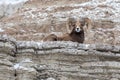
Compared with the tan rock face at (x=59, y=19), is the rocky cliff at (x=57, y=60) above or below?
above

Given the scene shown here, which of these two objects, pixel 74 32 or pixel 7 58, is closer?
pixel 7 58

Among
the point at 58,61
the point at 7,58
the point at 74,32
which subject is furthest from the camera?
the point at 74,32

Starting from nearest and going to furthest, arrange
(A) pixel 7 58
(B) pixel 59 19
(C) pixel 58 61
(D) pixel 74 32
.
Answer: (A) pixel 7 58, (C) pixel 58 61, (D) pixel 74 32, (B) pixel 59 19

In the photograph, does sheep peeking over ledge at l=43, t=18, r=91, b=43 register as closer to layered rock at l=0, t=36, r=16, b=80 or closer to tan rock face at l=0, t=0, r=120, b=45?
layered rock at l=0, t=36, r=16, b=80

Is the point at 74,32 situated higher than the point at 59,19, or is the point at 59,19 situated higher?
the point at 74,32

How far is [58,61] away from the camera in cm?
837

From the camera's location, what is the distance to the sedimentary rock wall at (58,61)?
26.9 ft

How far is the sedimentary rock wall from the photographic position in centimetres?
821

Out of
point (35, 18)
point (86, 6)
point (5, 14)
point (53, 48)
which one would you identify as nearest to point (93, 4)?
point (86, 6)

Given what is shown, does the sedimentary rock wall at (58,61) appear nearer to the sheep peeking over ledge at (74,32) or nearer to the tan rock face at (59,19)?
the sheep peeking over ledge at (74,32)

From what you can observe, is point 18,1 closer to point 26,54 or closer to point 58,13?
point 58,13

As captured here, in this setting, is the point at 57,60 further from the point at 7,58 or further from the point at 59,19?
the point at 59,19

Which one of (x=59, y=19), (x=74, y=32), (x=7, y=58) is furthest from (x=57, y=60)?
(x=59, y=19)

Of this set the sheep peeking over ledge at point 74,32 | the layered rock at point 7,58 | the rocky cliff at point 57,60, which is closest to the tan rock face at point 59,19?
the sheep peeking over ledge at point 74,32
